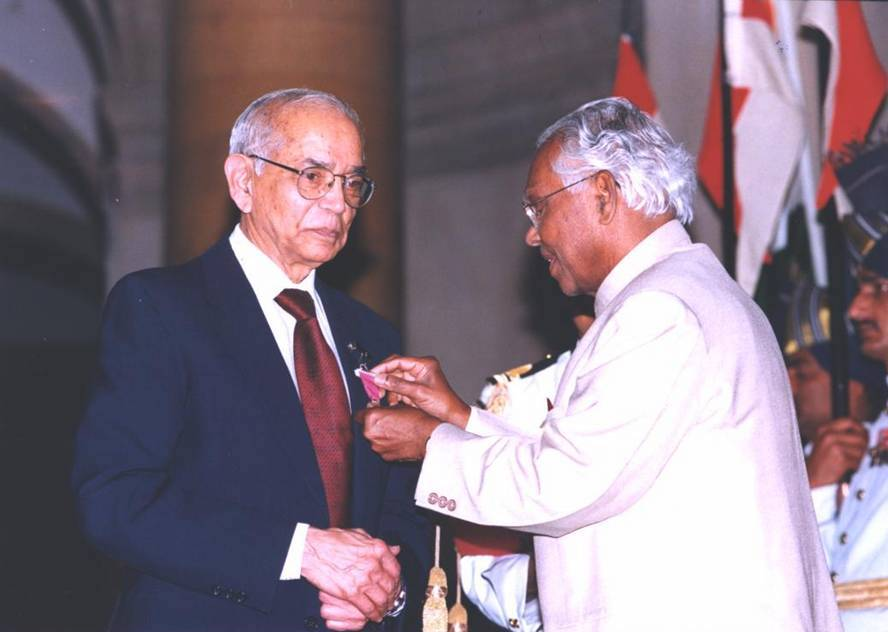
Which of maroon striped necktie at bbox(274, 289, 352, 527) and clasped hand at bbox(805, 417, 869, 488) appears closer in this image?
maroon striped necktie at bbox(274, 289, 352, 527)

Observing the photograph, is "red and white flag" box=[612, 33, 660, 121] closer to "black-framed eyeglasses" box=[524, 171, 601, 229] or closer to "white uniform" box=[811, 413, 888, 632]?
"white uniform" box=[811, 413, 888, 632]

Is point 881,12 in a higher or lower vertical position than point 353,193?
higher

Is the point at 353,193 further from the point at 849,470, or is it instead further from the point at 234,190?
the point at 849,470

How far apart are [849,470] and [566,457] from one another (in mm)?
2963

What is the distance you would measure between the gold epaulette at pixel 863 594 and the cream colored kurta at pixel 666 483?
1.93 meters

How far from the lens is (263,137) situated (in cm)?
317

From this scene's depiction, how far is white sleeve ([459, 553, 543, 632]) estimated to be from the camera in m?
3.65

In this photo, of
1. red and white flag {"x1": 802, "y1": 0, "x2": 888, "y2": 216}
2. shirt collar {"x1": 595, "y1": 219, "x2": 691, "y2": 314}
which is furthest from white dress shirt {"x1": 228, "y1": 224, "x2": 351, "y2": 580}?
red and white flag {"x1": 802, "y1": 0, "x2": 888, "y2": 216}

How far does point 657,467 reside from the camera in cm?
278

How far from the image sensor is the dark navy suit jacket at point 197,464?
276 cm

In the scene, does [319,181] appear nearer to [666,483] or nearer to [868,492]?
[666,483]

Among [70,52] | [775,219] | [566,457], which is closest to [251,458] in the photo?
[566,457]

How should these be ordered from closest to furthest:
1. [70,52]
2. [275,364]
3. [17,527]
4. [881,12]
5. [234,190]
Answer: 1. [275,364]
2. [234,190]
3. [881,12]
4. [17,527]
5. [70,52]

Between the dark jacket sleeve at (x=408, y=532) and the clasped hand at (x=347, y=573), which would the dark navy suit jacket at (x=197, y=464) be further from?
the dark jacket sleeve at (x=408, y=532)
